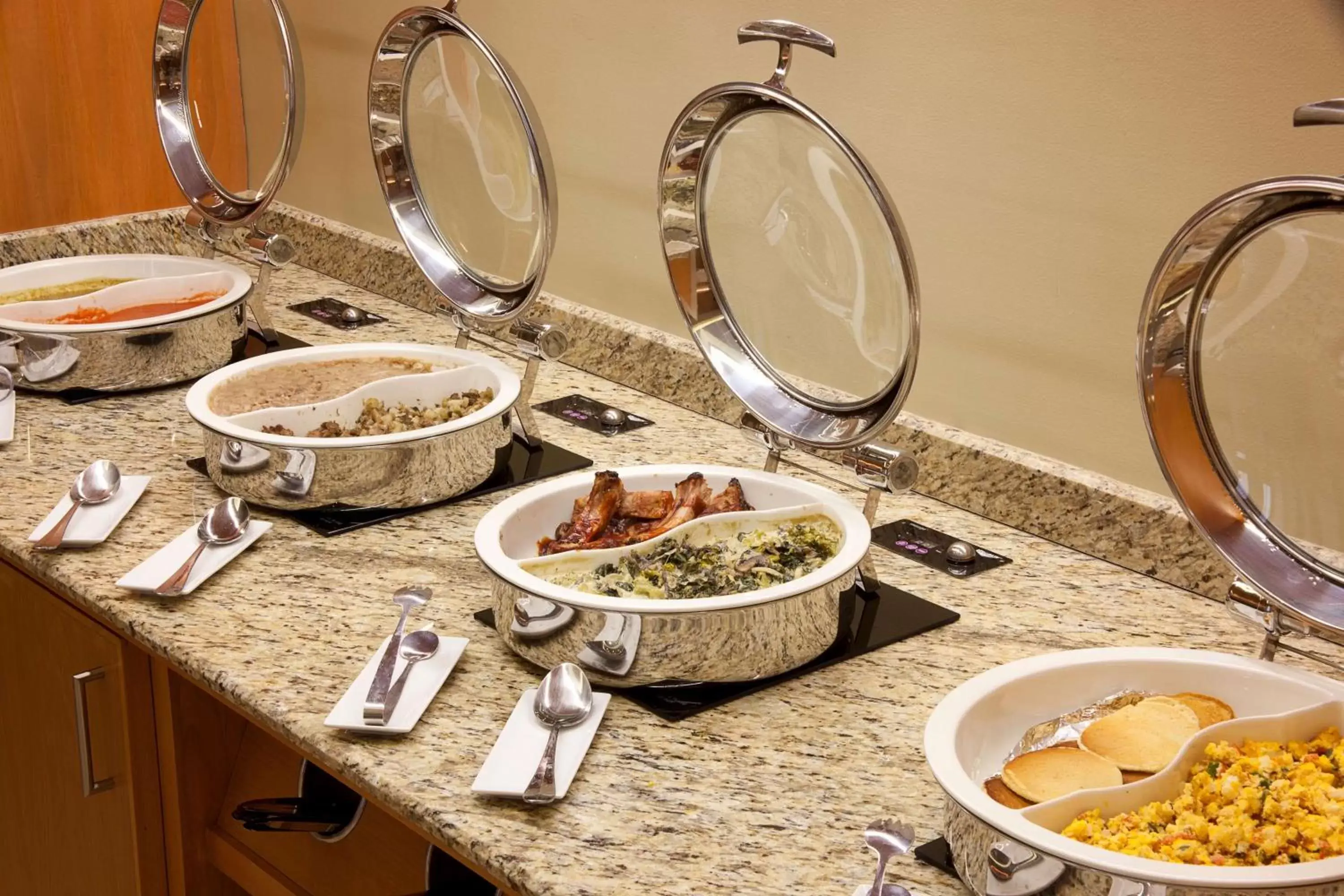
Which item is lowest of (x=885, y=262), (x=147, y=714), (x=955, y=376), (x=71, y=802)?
(x=71, y=802)

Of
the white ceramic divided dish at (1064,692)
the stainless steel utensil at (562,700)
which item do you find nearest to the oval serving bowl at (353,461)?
the stainless steel utensil at (562,700)

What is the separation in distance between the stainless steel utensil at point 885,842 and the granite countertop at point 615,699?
32mm

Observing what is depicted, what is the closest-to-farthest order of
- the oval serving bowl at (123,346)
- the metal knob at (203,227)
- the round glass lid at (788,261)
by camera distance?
the round glass lid at (788,261)
the oval serving bowl at (123,346)
the metal knob at (203,227)

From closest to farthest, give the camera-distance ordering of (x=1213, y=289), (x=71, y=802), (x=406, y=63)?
(x=1213, y=289) → (x=71, y=802) → (x=406, y=63)

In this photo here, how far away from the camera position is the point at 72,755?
1.41m

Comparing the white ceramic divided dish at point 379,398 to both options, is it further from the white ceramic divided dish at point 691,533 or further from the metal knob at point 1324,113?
the metal knob at point 1324,113

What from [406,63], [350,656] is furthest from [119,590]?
[406,63]

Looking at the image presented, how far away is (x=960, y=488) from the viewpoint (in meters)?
1.46

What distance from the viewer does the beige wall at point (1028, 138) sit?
1179 mm

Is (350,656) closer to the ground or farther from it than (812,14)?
closer to the ground

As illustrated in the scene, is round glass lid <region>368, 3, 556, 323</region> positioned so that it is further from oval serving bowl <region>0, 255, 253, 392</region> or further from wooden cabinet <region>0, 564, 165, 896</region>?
wooden cabinet <region>0, 564, 165, 896</region>

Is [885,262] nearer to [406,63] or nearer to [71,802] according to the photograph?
[406,63]

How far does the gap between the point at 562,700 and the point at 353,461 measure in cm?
43

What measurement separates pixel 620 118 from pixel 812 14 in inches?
12.9
